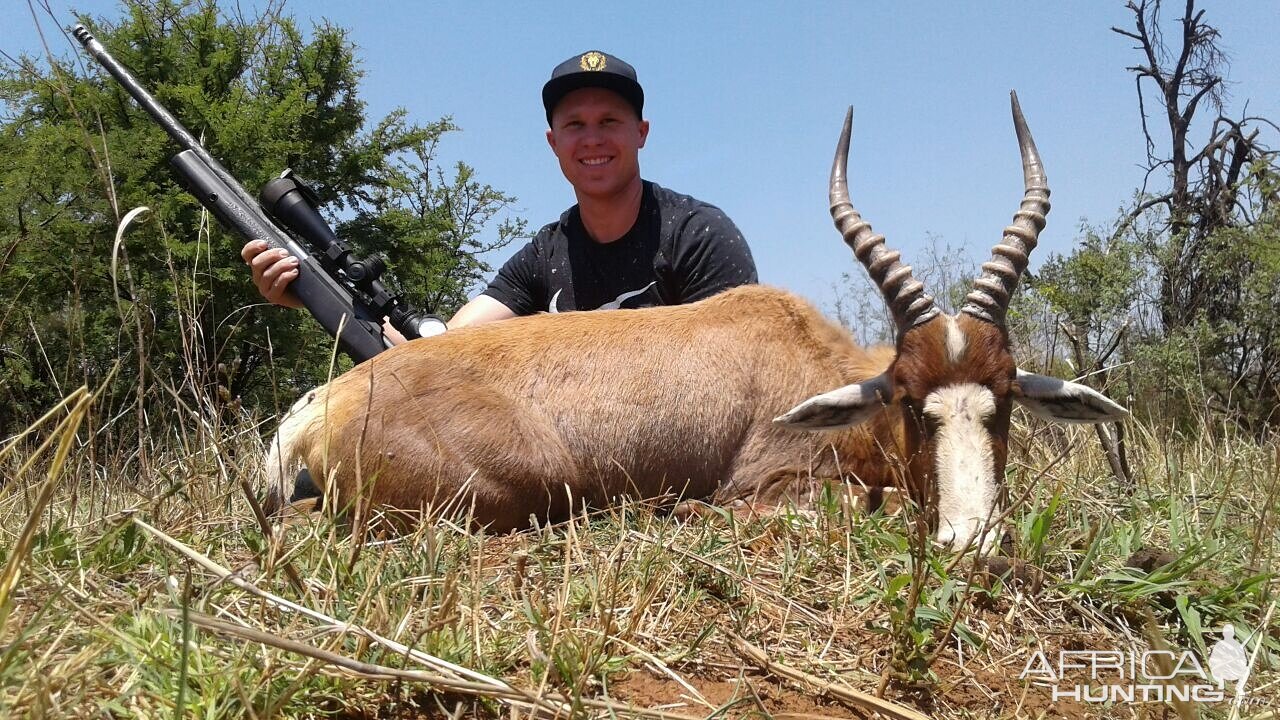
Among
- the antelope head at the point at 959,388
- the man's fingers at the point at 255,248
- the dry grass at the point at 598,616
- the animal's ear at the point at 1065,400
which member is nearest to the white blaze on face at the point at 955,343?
the antelope head at the point at 959,388

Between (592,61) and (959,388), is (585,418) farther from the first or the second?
(592,61)

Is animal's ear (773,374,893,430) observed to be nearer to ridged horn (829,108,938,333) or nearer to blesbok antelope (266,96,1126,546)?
blesbok antelope (266,96,1126,546)

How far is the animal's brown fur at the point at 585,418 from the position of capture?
12.6ft

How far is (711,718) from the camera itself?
1.93 meters

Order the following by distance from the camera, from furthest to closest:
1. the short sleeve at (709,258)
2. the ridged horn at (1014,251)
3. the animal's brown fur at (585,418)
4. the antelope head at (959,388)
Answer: the short sleeve at (709,258)
the ridged horn at (1014,251)
the animal's brown fur at (585,418)
the antelope head at (959,388)

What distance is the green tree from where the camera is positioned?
1174 cm

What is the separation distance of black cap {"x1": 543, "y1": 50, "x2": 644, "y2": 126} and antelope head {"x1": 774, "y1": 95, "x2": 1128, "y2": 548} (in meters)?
2.36

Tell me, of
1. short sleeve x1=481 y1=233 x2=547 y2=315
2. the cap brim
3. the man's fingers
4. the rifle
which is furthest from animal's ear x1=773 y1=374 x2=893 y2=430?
the man's fingers

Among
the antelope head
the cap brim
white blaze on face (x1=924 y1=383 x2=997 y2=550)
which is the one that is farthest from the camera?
the cap brim

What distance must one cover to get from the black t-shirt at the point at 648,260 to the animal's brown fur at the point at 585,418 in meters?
1.15

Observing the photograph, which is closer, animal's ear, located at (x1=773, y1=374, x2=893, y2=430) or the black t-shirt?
animal's ear, located at (x1=773, y1=374, x2=893, y2=430)

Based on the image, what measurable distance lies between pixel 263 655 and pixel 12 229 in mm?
A: 12626

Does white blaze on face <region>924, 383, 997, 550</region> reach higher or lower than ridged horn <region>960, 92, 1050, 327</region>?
lower

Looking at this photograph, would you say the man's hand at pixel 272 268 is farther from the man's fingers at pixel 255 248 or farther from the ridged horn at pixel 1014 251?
the ridged horn at pixel 1014 251
